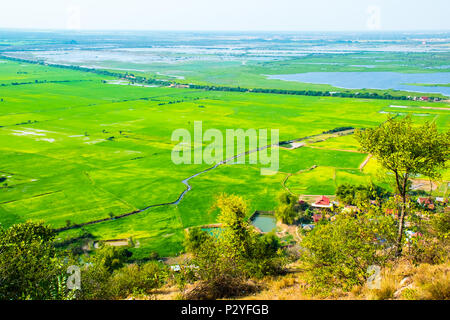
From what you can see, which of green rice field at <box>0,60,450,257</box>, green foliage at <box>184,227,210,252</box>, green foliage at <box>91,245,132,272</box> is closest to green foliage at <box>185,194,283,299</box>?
green rice field at <box>0,60,450,257</box>

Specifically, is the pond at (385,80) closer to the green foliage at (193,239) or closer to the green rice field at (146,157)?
the green rice field at (146,157)

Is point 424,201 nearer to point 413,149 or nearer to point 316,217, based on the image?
point 316,217

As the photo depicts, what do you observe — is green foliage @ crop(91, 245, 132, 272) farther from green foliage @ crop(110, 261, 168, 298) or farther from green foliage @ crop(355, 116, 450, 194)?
Result: green foliage @ crop(355, 116, 450, 194)

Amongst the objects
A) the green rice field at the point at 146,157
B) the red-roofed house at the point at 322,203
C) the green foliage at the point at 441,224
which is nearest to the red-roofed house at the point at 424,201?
the red-roofed house at the point at 322,203

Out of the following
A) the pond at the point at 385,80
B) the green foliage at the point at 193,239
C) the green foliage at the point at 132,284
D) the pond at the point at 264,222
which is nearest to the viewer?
the green foliage at the point at 132,284

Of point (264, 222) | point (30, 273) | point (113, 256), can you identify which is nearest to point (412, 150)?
point (30, 273)
